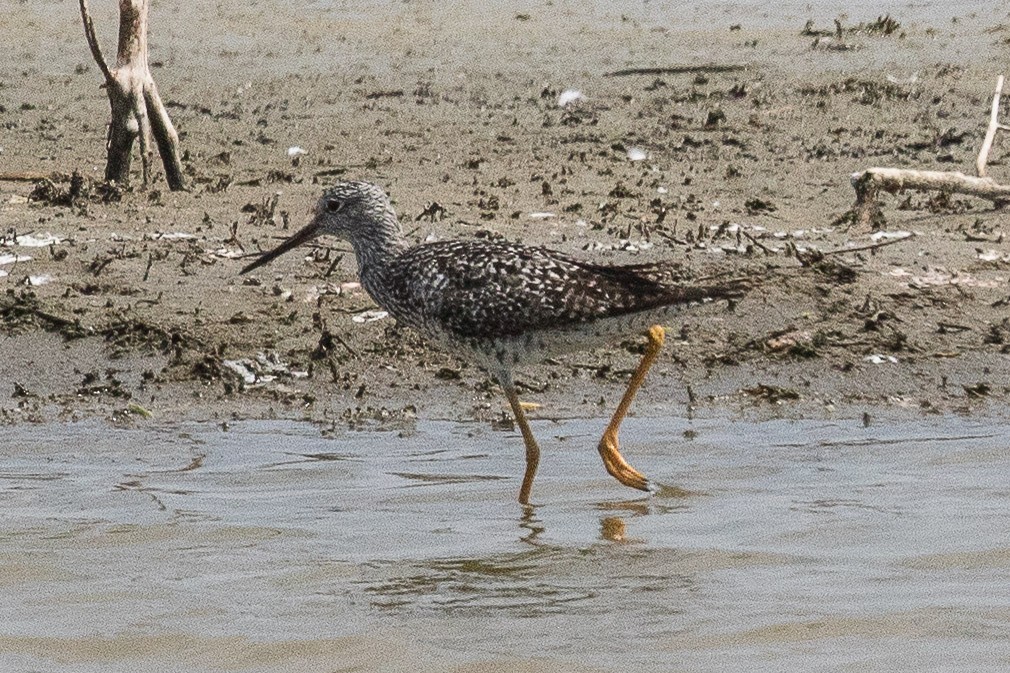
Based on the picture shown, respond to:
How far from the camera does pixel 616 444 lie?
796 cm

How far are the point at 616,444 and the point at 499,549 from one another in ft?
3.79

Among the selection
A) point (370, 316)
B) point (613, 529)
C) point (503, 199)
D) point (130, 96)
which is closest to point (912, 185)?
point (503, 199)

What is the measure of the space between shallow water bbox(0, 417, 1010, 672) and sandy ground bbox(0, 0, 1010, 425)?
59cm

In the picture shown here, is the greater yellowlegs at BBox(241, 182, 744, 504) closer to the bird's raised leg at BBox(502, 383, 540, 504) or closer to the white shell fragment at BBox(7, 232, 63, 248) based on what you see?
the bird's raised leg at BBox(502, 383, 540, 504)

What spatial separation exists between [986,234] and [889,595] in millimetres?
5145

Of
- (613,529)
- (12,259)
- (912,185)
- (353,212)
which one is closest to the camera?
(613,529)

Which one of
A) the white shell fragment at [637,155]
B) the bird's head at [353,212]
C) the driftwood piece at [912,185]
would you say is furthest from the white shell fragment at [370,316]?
the white shell fragment at [637,155]

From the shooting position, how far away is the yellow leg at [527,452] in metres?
7.71

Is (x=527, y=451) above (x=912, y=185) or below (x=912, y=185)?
below

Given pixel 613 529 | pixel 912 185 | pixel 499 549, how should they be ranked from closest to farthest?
pixel 499 549 < pixel 613 529 < pixel 912 185

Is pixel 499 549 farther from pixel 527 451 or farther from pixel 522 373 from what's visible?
pixel 522 373

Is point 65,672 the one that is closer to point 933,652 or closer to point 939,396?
point 933,652

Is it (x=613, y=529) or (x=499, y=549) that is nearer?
(x=499, y=549)

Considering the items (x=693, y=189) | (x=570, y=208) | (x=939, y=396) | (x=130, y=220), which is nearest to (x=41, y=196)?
(x=130, y=220)
